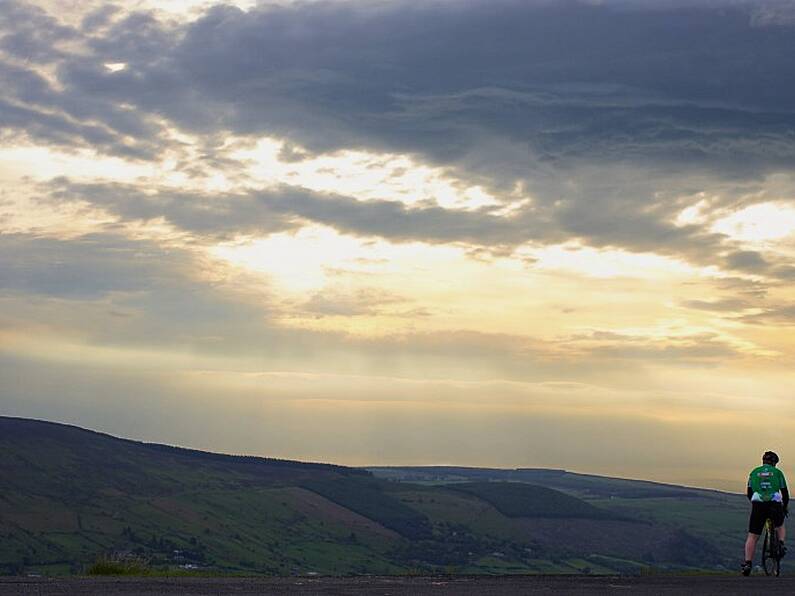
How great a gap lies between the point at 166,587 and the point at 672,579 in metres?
13.5

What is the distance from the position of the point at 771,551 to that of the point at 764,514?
1063 millimetres

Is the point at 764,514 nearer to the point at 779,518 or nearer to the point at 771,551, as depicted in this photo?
the point at 779,518

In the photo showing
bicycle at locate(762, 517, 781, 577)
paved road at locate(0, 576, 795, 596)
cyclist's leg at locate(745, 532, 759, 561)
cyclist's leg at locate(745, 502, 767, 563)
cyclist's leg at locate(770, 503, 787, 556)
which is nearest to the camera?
paved road at locate(0, 576, 795, 596)

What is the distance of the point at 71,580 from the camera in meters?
23.8

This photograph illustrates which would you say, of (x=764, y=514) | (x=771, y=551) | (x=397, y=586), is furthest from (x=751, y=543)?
(x=397, y=586)

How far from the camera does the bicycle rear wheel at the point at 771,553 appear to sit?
98.9 feet

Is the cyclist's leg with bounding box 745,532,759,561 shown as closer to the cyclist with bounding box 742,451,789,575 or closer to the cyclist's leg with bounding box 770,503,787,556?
the cyclist with bounding box 742,451,789,575

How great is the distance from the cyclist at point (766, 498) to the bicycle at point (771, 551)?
14 centimetres

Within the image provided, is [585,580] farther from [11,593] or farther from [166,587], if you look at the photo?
[11,593]

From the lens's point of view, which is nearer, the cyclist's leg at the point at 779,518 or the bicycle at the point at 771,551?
the bicycle at the point at 771,551

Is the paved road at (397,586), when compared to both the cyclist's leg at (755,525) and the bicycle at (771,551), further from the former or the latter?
the cyclist's leg at (755,525)

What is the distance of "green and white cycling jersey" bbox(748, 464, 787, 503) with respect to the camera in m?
30.7

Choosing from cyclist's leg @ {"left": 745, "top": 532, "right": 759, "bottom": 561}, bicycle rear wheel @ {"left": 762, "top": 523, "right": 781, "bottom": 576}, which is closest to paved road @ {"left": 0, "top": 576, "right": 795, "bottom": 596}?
bicycle rear wheel @ {"left": 762, "top": 523, "right": 781, "bottom": 576}

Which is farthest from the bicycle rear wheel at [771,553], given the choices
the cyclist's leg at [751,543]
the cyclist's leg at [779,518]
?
the cyclist's leg at [751,543]
